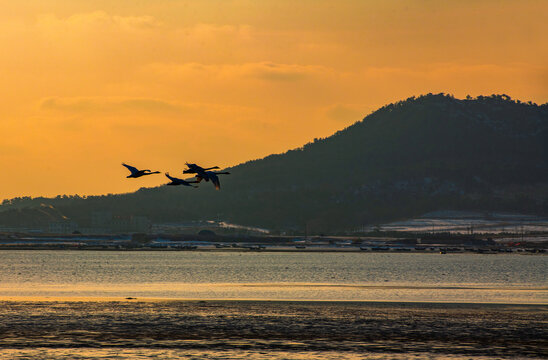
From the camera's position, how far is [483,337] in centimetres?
7100

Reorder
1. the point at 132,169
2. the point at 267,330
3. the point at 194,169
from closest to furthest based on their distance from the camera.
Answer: the point at 194,169, the point at 132,169, the point at 267,330

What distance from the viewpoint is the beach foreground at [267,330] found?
63.5 metres

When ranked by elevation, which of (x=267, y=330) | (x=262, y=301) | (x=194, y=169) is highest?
(x=194, y=169)

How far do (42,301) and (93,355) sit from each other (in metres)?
39.1

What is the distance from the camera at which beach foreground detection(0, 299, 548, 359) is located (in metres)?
63.5

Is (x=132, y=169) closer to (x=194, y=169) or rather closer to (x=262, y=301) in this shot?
(x=194, y=169)

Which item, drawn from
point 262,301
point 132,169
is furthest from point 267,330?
point 262,301

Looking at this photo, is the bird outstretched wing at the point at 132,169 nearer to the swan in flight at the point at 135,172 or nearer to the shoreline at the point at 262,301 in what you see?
the swan in flight at the point at 135,172

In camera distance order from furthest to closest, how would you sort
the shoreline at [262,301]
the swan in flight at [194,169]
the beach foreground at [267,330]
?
1. the shoreline at [262,301]
2. the beach foreground at [267,330]
3. the swan in flight at [194,169]

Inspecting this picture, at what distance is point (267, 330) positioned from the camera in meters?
74.2

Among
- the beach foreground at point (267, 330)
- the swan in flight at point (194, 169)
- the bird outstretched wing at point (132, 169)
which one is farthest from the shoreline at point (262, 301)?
the swan in flight at point (194, 169)

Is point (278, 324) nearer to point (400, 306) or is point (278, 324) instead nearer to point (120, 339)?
point (120, 339)

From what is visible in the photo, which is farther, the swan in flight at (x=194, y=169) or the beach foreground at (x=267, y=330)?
the beach foreground at (x=267, y=330)

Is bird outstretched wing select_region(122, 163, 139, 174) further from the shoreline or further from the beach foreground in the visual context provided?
the shoreline
